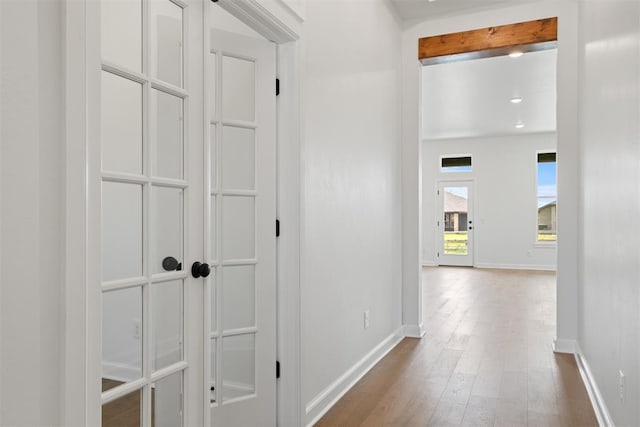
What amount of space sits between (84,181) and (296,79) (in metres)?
1.50

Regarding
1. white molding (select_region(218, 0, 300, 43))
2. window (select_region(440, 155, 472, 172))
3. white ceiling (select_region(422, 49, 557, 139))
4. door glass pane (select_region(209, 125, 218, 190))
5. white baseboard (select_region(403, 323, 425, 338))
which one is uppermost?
white ceiling (select_region(422, 49, 557, 139))

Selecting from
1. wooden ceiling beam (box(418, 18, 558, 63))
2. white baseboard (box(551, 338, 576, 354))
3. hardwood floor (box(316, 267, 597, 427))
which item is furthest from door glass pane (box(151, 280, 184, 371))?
wooden ceiling beam (box(418, 18, 558, 63))

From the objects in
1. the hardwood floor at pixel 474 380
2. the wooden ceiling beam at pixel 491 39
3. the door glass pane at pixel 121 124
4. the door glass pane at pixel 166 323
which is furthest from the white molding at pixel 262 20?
the wooden ceiling beam at pixel 491 39

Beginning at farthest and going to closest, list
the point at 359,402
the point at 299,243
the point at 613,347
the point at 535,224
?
the point at 535,224 → the point at 359,402 → the point at 299,243 → the point at 613,347

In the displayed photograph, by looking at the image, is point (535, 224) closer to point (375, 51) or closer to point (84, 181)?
point (375, 51)

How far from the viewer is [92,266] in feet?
4.18

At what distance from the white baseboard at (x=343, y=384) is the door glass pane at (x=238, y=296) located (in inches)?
25.4

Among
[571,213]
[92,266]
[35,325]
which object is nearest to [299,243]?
[92,266]

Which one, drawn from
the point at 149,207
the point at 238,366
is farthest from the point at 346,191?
the point at 149,207

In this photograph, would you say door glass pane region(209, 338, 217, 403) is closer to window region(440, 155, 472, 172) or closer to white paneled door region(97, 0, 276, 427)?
white paneled door region(97, 0, 276, 427)

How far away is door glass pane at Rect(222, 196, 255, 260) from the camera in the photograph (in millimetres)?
2359

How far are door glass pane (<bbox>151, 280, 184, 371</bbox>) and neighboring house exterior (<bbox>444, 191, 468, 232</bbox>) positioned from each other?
33.4 feet

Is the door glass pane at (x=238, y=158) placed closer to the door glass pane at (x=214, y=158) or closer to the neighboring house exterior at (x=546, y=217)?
the door glass pane at (x=214, y=158)

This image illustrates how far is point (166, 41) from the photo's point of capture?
1.77 meters
